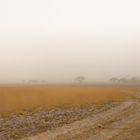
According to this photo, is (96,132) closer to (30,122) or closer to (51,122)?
(51,122)

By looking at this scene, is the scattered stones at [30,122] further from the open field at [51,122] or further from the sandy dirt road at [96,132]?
the sandy dirt road at [96,132]

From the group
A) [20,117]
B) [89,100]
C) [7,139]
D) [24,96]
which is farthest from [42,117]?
[89,100]

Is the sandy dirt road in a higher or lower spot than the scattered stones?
lower

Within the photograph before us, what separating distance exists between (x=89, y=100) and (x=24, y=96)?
12606 mm

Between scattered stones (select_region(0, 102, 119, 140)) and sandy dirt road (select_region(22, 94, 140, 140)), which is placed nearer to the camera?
sandy dirt road (select_region(22, 94, 140, 140))

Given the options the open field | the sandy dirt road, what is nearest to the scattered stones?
the open field

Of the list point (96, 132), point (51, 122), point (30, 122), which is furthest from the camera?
point (51, 122)

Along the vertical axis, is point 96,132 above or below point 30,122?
below

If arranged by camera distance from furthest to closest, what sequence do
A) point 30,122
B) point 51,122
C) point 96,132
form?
point 51,122 < point 30,122 < point 96,132

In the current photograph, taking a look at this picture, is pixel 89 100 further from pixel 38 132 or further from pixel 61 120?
pixel 38 132

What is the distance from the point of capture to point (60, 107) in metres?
43.1

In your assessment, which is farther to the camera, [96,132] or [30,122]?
[30,122]

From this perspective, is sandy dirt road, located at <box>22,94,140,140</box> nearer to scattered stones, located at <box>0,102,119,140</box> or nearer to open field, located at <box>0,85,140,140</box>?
open field, located at <box>0,85,140,140</box>

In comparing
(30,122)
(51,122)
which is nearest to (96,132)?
(51,122)
